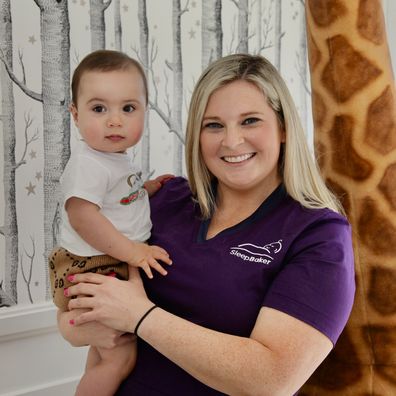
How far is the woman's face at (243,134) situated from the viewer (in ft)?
4.72

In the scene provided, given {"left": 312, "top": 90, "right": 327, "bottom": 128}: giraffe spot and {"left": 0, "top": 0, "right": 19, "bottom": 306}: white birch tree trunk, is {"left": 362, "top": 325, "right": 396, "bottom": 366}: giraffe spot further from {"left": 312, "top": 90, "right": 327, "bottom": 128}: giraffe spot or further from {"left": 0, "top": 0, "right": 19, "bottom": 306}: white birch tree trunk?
{"left": 0, "top": 0, "right": 19, "bottom": 306}: white birch tree trunk

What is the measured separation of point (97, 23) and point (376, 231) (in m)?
1.12

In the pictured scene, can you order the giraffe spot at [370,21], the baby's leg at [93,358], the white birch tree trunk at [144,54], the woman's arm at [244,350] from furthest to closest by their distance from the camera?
1. the white birch tree trunk at [144,54]
2. the baby's leg at [93,358]
3. the giraffe spot at [370,21]
4. the woman's arm at [244,350]

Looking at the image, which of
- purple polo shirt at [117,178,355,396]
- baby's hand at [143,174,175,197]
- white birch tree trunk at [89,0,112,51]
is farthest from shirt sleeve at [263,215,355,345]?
white birch tree trunk at [89,0,112,51]

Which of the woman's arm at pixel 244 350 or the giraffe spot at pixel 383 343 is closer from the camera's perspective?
the woman's arm at pixel 244 350

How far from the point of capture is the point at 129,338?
4.93 ft

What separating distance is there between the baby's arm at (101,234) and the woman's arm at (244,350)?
0.45 ft

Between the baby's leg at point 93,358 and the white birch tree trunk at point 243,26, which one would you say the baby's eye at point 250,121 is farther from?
the white birch tree trunk at point 243,26

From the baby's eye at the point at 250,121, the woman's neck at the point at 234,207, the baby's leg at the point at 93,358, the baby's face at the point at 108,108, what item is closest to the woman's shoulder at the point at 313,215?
the woman's neck at the point at 234,207

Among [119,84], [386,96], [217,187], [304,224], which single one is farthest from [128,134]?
[386,96]

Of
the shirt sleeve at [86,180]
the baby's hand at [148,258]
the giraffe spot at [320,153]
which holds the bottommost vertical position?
the baby's hand at [148,258]

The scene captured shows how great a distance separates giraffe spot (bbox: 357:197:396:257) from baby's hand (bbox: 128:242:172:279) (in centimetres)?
47

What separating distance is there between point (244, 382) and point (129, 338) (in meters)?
0.37

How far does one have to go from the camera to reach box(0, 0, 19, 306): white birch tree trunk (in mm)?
1829
